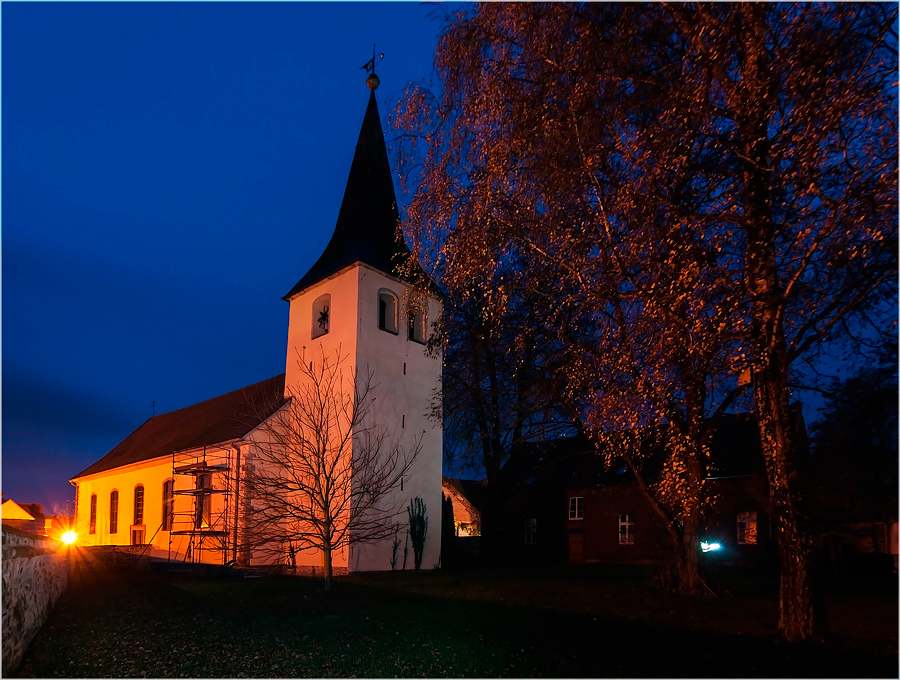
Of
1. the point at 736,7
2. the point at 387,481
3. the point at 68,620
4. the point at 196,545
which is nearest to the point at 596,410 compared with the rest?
the point at 736,7

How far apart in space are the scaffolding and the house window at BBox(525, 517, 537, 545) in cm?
1582

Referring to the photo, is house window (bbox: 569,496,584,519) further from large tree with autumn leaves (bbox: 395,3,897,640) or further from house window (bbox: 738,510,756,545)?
large tree with autumn leaves (bbox: 395,3,897,640)

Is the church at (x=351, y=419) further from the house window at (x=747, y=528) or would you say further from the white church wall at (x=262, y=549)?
the house window at (x=747, y=528)

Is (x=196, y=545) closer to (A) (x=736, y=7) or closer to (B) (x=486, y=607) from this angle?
(B) (x=486, y=607)

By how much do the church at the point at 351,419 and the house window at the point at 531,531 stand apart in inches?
420

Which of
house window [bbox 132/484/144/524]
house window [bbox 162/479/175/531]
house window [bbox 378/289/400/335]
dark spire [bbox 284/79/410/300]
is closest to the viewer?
house window [bbox 378/289/400/335]

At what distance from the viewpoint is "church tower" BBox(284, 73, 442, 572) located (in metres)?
21.3

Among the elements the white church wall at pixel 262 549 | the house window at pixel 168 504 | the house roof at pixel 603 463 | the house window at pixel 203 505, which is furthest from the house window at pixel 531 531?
the house window at pixel 168 504

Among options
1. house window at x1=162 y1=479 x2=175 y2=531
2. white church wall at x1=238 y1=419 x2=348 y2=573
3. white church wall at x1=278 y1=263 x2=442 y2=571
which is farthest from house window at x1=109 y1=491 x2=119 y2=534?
white church wall at x1=278 y1=263 x2=442 y2=571

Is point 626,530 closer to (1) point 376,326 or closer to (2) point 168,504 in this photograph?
(1) point 376,326

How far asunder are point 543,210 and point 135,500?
25.0 metres

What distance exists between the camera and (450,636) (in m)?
8.88

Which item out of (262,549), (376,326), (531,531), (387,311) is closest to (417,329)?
(387,311)

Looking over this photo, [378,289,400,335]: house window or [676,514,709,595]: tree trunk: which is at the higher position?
[378,289,400,335]: house window
